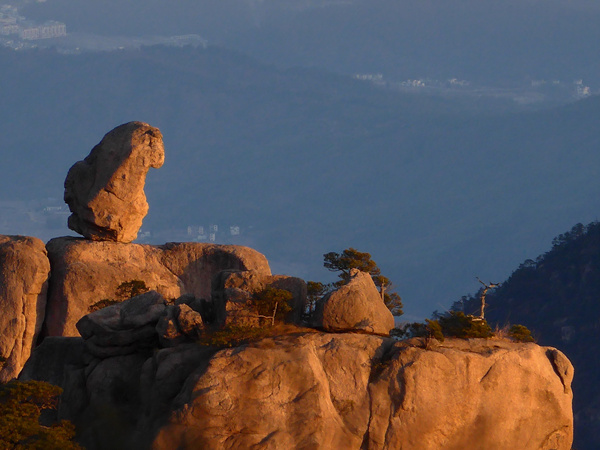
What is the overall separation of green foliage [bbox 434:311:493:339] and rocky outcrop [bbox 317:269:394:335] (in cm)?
231

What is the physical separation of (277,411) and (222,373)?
2.19 meters

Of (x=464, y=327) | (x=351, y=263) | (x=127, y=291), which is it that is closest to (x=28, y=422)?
(x=464, y=327)

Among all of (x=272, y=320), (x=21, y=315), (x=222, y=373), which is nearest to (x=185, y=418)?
(x=222, y=373)

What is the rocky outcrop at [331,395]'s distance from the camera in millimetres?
39938

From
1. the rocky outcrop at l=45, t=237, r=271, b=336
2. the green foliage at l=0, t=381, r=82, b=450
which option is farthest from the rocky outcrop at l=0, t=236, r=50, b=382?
the green foliage at l=0, t=381, r=82, b=450

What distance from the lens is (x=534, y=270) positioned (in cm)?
15988

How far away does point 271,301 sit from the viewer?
44.7 m

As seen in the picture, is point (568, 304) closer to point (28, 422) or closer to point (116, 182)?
point (116, 182)

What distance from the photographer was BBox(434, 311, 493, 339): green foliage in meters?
45.5

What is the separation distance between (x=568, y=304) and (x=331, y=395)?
11984 centimetres

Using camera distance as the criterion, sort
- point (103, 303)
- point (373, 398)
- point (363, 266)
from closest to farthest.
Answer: point (373, 398)
point (363, 266)
point (103, 303)

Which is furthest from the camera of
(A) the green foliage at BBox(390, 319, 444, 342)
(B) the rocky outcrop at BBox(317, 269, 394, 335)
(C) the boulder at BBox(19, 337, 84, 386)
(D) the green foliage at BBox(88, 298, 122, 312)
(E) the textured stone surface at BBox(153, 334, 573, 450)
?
(D) the green foliage at BBox(88, 298, 122, 312)

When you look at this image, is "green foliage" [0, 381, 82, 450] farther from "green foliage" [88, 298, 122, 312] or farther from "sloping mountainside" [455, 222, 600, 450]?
"sloping mountainside" [455, 222, 600, 450]

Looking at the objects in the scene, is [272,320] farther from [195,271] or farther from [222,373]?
[195,271]
